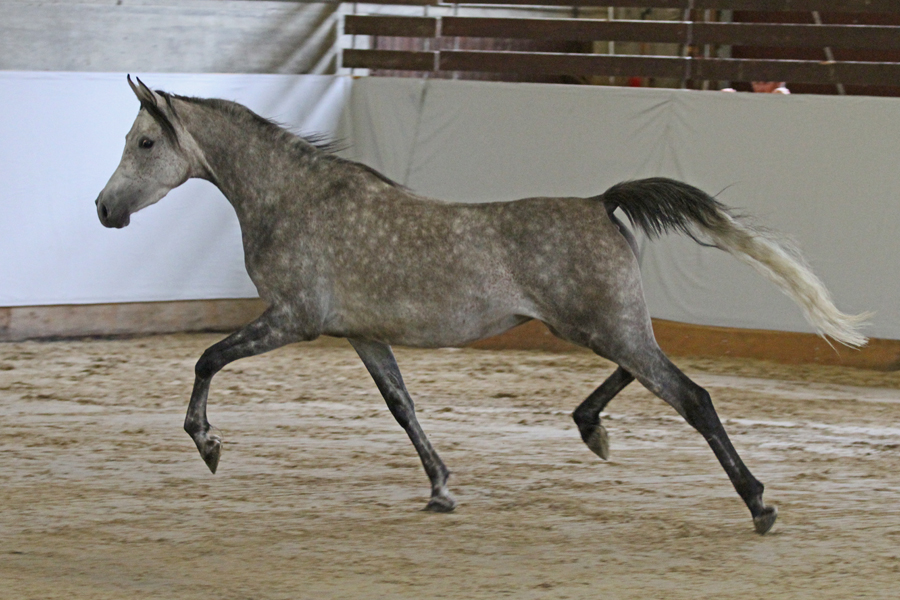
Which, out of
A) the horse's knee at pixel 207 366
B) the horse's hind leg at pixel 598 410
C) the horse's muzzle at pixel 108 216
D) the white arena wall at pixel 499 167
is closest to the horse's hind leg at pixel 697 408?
the horse's hind leg at pixel 598 410

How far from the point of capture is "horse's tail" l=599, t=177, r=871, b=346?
4.68m

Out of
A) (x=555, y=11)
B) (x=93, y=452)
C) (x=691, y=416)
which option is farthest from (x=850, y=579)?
(x=555, y=11)

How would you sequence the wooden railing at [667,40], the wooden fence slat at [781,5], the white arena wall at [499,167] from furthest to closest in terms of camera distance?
the wooden railing at [667,40], the wooden fence slat at [781,5], the white arena wall at [499,167]

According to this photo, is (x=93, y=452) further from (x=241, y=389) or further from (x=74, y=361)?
(x=74, y=361)

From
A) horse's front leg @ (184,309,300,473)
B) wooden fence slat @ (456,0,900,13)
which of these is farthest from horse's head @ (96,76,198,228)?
wooden fence slat @ (456,0,900,13)

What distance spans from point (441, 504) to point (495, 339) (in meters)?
4.65

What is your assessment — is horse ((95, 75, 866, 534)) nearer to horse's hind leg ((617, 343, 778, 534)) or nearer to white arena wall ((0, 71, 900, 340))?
horse's hind leg ((617, 343, 778, 534))

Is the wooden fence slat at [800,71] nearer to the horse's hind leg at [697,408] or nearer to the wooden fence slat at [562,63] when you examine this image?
the wooden fence slat at [562,63]

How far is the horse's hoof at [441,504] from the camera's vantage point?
5031mm

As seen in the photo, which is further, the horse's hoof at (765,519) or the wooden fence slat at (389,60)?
the wooden fence slat at (389,60)

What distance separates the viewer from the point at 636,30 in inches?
377

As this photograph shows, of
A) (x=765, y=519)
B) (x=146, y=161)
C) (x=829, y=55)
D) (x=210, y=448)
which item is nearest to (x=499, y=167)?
(x=829, y=55)

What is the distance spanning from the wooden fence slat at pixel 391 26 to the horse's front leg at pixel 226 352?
6.08 m

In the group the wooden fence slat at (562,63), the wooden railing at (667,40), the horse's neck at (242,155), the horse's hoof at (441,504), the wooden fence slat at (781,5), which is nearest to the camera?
the horse's hoof at (441,504)
